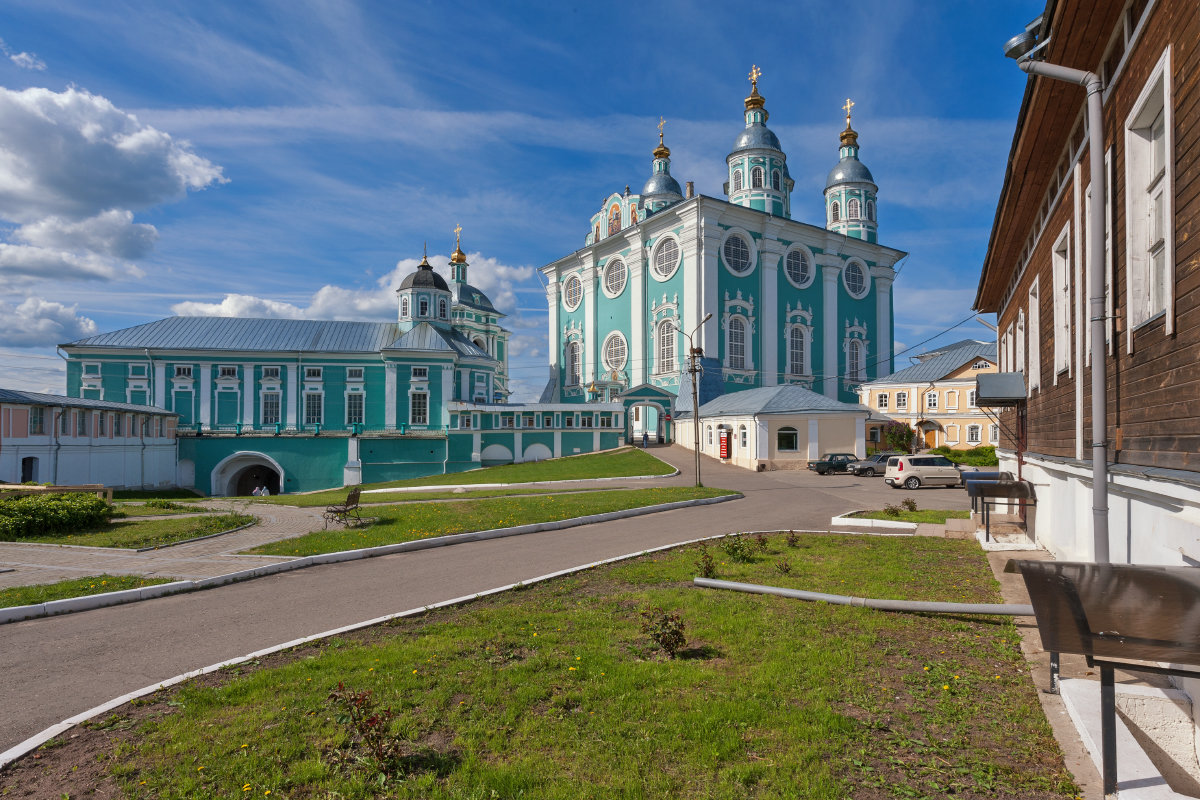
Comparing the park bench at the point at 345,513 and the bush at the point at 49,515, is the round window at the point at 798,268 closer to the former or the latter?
the park bench at the point at 345,513

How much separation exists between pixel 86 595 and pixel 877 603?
9.37 metres

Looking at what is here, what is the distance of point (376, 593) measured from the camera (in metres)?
9.07

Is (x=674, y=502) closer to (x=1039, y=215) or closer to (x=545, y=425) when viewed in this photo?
(x=1039, y=215)

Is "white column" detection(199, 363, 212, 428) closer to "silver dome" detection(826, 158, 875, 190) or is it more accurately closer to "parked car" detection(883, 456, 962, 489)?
"parked car" detection(883, 456, 962, 489)

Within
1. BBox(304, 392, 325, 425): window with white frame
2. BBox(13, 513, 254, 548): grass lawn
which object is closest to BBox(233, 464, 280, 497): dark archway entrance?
BBox(304, 392, 325, 425): window with white frame

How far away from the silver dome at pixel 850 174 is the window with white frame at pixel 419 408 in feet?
147

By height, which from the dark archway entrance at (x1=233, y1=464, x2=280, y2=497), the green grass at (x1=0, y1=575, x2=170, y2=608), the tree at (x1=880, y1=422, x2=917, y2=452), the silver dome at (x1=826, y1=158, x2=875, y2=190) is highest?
the silver dome at (x1=826, y1=158, x2=875, y2=190)

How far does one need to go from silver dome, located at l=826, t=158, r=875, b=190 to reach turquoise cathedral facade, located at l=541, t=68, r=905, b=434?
0.46ft

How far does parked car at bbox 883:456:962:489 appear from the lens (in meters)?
27.1

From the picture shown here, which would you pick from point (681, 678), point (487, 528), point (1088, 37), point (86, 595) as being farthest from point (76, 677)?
A: point (1088, 37)

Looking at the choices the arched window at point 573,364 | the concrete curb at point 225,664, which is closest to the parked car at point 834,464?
the concrete curb at point 225,664

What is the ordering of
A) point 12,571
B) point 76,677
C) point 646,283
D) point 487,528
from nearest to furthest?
point 76,677, point 12,571, point 487,528, point 646,283

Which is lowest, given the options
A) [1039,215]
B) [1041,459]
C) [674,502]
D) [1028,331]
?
[674,502]

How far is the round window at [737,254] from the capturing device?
5288 cm
